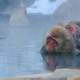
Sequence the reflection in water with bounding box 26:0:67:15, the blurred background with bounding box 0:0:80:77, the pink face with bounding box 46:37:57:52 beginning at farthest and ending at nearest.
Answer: the reflection in water with bounding box 26:0:67:15
the blurred background with bounding box 0:0:80:77
the pink face with bounding box 46:37:57:52

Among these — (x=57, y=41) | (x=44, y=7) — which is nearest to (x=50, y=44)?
(x=57, y=41)

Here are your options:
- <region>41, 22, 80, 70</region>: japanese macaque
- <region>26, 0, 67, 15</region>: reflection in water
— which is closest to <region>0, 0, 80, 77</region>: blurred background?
<region>26, 0, 67, 15</region>: reflection in water

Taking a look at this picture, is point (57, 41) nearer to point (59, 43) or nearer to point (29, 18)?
point (59, 43)

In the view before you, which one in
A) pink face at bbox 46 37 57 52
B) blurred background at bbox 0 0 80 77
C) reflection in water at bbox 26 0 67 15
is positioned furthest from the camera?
reflection in water at bbox 26 0 67 15

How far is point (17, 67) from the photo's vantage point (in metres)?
0.97

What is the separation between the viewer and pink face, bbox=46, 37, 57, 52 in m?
1.23

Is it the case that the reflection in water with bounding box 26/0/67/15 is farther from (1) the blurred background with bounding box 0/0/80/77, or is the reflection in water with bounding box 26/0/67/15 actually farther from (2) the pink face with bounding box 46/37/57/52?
(2) the pink face with bounding box 46/37/57/52

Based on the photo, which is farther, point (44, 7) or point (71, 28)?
point (44, 7)

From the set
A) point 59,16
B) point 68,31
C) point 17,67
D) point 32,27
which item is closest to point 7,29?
point 32,27

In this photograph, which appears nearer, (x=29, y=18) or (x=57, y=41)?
(x=57, y=41)

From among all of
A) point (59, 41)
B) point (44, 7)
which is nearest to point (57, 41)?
point (59, 41)

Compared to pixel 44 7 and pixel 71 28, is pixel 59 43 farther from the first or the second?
pixel 44 7

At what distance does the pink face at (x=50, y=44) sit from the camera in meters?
1.23

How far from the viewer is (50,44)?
124 centimetres
